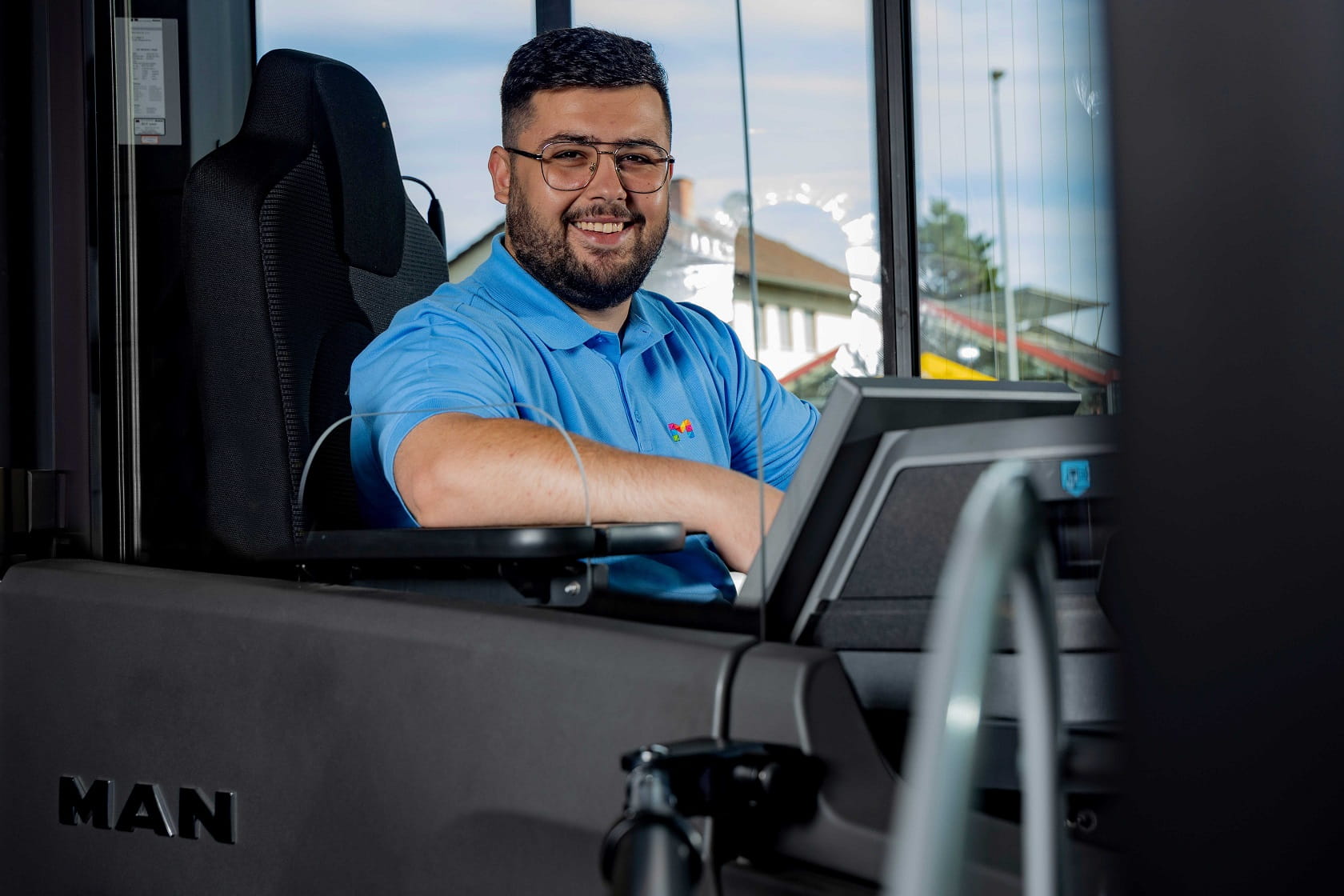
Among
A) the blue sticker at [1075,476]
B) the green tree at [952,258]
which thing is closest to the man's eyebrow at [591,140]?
the green tree at [952,258]

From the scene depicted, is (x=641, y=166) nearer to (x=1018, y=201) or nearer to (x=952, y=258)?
(x=952, y=258)

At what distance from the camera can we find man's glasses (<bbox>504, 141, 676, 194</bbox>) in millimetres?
1135

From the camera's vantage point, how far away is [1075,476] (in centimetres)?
65

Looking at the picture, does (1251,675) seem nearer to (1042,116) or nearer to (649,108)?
(1042,116)

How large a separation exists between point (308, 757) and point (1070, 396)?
62 centimetres

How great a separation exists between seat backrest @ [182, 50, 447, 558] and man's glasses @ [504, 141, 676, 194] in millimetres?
172

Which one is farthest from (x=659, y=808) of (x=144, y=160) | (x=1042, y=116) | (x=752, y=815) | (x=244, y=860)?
(x=144, y=160)

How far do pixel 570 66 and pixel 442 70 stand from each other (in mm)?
119

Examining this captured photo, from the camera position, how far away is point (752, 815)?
777 mm

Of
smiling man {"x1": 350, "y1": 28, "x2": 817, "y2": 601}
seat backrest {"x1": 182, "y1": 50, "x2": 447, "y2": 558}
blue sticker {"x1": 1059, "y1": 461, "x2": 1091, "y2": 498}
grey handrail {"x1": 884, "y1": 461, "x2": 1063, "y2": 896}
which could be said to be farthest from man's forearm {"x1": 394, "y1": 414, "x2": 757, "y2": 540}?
grey handrail {"x1": 884, "y1": 461, "x2": 1063, "y2": 896}

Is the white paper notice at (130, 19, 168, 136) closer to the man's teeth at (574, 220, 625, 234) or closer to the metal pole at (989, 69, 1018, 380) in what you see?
the man's teeth at (574, 220, 625, 234)

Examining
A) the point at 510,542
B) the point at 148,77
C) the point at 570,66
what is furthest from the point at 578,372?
the point at 148,77

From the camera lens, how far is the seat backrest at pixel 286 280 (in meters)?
1.26

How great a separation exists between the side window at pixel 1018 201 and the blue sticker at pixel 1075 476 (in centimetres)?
3
